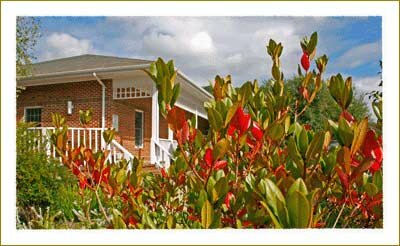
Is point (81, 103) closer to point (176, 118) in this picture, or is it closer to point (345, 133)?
point (176, 118)

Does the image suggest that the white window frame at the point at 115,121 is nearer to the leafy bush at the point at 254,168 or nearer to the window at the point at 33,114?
the window at the point at 33,114

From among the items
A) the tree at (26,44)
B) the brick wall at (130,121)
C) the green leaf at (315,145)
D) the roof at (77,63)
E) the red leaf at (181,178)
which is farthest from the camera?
the roof at (77,63)

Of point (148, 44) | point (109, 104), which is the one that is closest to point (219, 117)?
point (148, 44)

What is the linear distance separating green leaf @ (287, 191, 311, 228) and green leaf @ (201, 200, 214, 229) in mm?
252

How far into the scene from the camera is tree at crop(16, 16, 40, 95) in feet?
25.8

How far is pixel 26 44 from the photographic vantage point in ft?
27.0

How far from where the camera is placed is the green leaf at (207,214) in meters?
0.91

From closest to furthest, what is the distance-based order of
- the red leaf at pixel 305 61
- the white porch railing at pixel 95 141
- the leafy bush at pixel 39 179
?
the red leaf at pixel 305 61
the leafy bush at pixel 39 179
the white porch railing at pixel 95 141

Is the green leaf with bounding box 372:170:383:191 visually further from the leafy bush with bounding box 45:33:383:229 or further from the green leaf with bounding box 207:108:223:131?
the green leaf with bounding box 207:108:223:131

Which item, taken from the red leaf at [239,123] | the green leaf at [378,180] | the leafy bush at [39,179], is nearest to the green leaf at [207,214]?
the red leaf at [239,123]

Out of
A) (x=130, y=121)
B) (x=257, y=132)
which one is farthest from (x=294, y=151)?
(x=130, y=121)

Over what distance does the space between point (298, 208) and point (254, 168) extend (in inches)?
22.0

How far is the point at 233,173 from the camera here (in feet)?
3.94
